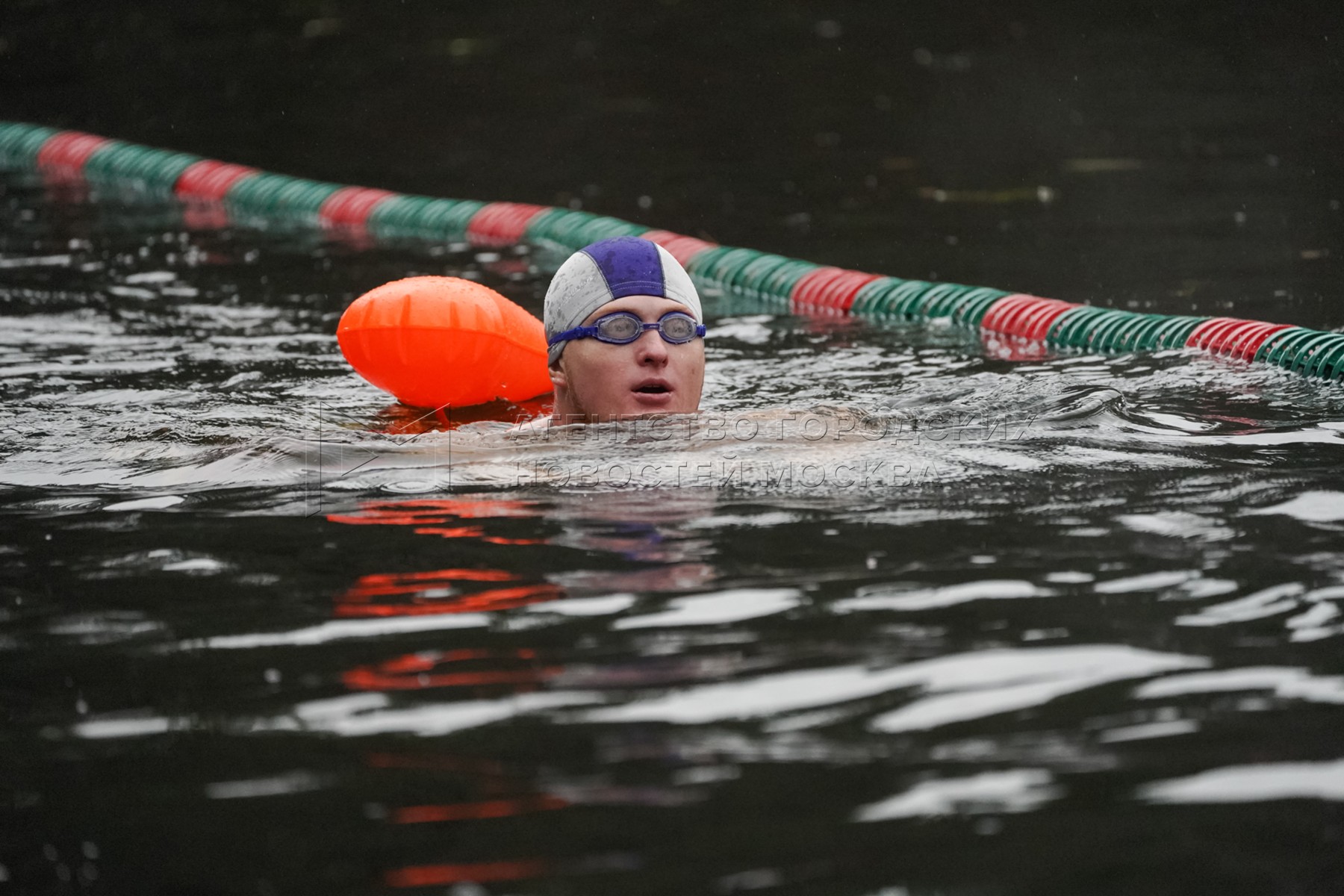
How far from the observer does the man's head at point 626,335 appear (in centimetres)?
580

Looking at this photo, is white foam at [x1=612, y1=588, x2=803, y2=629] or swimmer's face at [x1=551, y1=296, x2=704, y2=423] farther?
swimmer's face at [x1=551, y1=296, x2=704, y2=423]

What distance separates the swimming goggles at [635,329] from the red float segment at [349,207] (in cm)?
730

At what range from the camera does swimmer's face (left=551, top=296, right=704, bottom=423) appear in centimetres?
579

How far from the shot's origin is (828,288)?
31.1 feet

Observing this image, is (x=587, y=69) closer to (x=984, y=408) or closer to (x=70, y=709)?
(x=984, y=408)

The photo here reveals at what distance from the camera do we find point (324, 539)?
14.8 ft

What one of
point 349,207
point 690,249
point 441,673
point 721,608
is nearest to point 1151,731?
point 721,608

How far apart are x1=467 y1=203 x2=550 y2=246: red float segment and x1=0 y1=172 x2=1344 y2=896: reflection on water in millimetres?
5730

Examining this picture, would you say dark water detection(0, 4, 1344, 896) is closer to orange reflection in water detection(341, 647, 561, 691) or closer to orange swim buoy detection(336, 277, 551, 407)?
orange reflection in water detection(341, 647, 561, 691)

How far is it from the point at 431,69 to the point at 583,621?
1744cm

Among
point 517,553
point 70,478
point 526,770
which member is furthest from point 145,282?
point 526,770

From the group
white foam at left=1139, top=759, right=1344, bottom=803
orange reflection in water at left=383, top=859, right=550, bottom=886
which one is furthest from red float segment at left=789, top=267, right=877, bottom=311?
orange reflection in water at left=383, top=859, right=550, bottom=886

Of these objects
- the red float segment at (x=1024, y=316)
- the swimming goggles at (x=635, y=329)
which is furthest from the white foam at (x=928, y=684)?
the red float segment at (x=1024, y=316)

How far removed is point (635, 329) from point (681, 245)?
195 inches
